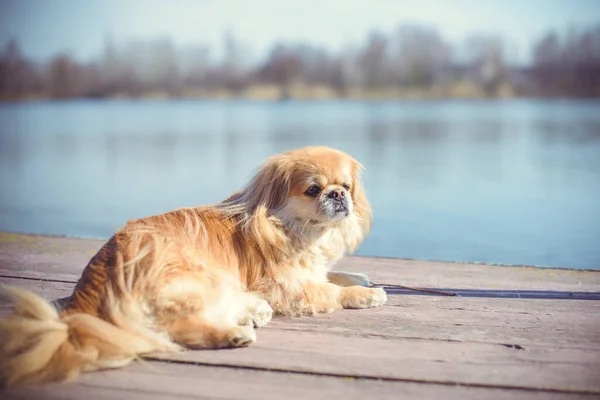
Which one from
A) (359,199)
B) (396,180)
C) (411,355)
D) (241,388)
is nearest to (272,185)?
(359,199)

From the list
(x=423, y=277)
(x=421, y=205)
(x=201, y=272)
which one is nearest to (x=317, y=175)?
(x=201, y=272)

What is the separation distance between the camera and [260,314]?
3125 millimetres

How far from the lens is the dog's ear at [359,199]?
3656 mm

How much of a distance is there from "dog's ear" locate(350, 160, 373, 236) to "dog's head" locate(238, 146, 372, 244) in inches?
4.7

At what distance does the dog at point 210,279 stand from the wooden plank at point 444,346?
0.11 metres

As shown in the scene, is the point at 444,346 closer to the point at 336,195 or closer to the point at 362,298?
the point at 362,298

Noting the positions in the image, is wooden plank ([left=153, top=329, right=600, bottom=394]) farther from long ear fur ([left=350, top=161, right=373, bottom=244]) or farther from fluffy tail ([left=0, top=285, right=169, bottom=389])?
long ear fur ([left=350, top=161, right=373, bottom=244])

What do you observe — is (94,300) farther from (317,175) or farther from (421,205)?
(421,205)

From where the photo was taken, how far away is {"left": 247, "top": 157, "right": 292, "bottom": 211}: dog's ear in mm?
3432

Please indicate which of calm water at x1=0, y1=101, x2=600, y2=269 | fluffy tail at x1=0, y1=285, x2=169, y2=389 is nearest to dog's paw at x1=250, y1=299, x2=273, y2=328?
fluffy tail at x1=0, y1=285, x2=169, y2=389

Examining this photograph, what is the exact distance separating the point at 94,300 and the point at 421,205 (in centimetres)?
726

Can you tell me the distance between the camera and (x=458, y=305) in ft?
11.3

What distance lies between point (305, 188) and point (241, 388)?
48.3 inches

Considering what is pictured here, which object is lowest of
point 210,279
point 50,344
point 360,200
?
point 50,344
